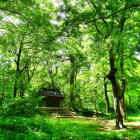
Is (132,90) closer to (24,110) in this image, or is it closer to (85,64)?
(85,64)

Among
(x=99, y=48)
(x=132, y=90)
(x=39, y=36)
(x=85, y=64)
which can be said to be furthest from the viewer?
(x=132, y=90)

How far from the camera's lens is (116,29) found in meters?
6.53

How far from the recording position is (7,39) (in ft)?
37.5

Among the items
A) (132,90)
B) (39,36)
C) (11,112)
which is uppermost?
(39,36)

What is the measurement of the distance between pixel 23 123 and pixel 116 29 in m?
7.07

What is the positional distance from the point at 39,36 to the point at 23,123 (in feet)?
18.8

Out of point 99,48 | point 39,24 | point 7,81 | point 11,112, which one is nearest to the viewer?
point 11,112

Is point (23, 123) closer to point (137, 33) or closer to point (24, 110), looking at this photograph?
point (24, 110)

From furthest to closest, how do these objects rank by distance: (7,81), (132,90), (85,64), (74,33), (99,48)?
(132,90) < (7,81) < (85,64) < (99,48) < (74,33)

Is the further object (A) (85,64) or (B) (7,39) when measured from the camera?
(B) (7,39)

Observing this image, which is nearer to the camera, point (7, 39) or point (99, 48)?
point (99, 48)

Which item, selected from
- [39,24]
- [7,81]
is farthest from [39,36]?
[7,81]

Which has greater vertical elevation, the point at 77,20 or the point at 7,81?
the point at 77,20

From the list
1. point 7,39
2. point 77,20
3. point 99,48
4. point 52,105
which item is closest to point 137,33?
point 99,48
